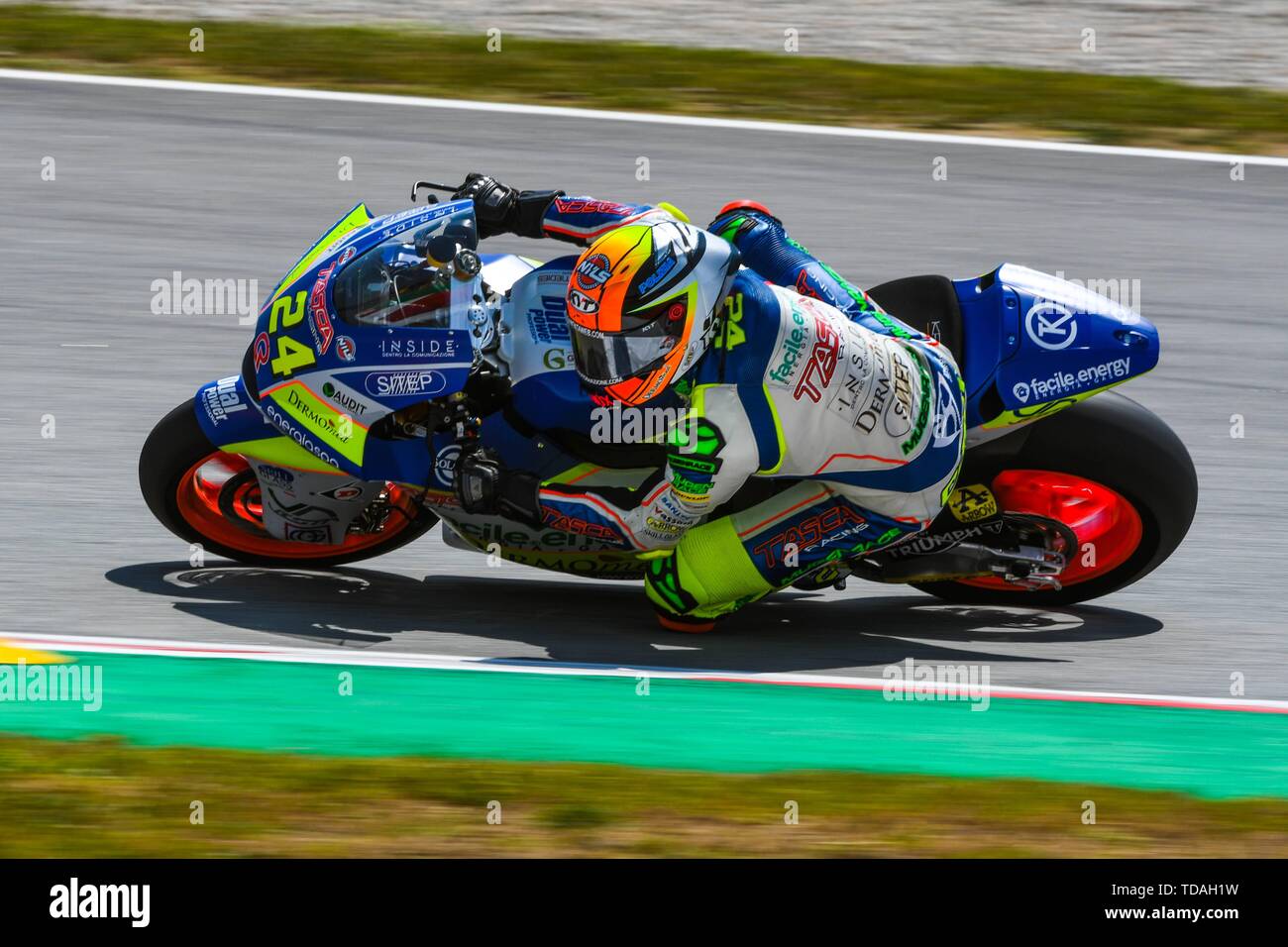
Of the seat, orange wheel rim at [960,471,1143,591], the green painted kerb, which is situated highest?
the seat

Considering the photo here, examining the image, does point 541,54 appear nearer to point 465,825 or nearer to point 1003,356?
point 1003,356

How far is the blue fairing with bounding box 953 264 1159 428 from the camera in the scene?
19.1ft

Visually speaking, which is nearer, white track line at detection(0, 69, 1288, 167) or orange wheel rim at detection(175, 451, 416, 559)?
orange wheel rim at detection(175, 451, 416, 559)

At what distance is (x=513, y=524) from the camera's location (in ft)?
19.1

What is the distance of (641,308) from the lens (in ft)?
16.9

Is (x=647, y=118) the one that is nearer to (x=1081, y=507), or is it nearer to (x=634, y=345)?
(x=1081, y=507)

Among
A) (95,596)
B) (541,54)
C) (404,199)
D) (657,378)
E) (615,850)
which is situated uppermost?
(541,54)

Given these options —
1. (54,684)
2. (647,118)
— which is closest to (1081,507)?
(54,684)

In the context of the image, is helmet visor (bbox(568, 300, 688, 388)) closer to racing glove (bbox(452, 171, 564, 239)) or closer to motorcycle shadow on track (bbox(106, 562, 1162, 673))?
racing glove (bbox(452, 171, 564, 239))

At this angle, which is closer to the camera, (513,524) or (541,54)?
(513,524)

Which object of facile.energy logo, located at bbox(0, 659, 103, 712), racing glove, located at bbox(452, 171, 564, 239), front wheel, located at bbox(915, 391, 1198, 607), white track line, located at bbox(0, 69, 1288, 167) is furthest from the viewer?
white track line, located at bbox(0, 69, 1288, 167)

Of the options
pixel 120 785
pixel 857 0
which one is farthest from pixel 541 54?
pixel 120 785
